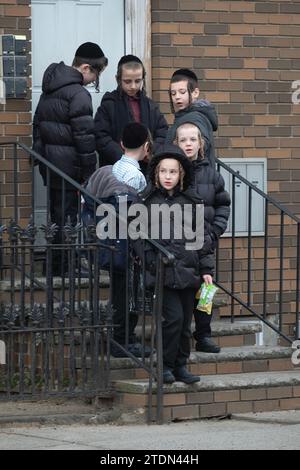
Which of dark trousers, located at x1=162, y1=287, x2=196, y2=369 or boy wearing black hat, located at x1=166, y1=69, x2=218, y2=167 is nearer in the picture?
dark trousers, located at x1=162, y1=287, x2=196, y2=369

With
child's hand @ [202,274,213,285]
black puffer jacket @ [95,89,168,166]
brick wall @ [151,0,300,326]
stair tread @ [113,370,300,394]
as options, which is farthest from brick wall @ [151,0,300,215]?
stair tread @ [113,370,300,394]

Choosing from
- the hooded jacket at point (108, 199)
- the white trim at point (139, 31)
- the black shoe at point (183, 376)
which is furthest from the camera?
the white trim at point (139, 31)

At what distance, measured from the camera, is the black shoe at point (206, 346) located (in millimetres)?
9469

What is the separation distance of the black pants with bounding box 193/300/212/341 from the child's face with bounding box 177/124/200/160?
115cm

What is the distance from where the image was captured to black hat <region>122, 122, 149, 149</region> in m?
9.23

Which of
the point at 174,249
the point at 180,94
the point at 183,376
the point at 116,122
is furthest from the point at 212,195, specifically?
the point at 183,376

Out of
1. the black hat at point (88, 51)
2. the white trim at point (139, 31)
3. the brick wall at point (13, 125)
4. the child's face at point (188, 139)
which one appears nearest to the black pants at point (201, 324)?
the child's face at point (188, 139)

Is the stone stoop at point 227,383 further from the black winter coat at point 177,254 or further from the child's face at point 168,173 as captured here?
the child's face at point 168,173

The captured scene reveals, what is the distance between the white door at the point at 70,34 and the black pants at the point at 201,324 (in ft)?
5.52

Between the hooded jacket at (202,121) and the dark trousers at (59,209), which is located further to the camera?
the dark trousers at (59,209)

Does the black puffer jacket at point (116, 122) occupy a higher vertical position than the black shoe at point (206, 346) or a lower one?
higher

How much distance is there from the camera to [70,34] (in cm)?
1061

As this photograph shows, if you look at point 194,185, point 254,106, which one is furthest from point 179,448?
point 254,106

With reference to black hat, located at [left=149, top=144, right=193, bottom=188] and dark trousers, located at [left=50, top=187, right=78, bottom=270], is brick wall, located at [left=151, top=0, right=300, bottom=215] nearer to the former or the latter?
dark trousers, located at [left=50, top=187, right=78, bottom=270]
